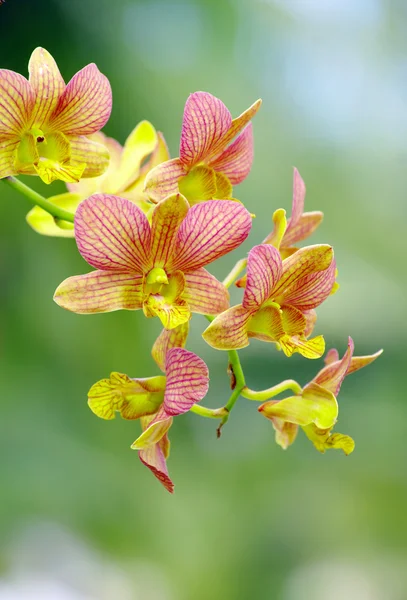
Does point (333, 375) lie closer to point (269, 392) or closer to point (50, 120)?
point (269, 392)

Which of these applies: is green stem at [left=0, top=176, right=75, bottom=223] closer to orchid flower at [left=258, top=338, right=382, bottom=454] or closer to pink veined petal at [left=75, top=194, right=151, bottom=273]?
pink veined petal at [left=75, top=194, right=151, bottom=273]

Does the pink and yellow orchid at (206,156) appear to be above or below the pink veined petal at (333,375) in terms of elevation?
above

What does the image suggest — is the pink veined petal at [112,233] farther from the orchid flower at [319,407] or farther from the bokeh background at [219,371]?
the bokeh background at [219,371]

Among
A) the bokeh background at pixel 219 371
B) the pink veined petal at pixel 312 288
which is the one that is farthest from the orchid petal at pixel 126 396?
the bokeh background at pixel 219 371

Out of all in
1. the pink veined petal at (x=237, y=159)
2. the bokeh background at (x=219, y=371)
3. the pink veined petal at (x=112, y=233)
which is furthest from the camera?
the bokeh background at (x=219, y=371)

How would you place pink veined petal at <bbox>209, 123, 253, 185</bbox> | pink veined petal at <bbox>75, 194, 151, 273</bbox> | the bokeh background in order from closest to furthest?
pink veined petal at <bbox>75, 194, 151, 273</bbox> < pink veined petal at <bbox>209, 123, 253, 185</bbox> < the bokeh background

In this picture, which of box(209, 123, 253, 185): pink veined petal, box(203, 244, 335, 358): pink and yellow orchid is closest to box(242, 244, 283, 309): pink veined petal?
box(203, 244, 335, 358): pink and yellow orchid

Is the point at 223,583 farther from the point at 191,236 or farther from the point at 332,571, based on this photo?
Result: the point at 191,236
